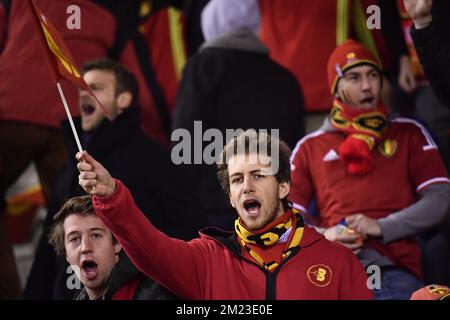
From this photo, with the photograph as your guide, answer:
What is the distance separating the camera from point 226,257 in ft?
12.8

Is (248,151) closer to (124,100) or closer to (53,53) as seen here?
(53,53)

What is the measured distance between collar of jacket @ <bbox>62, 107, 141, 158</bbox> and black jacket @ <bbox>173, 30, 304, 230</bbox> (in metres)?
0.51

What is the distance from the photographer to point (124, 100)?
197 inches

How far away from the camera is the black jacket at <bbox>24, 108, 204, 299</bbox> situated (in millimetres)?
4617

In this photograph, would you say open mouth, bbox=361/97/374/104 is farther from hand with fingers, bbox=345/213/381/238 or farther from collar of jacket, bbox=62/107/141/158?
collar of jacket, bbox=62/107/141/158

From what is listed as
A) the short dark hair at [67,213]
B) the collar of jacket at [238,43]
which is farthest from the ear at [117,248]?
the collar of jacket at [238,43]

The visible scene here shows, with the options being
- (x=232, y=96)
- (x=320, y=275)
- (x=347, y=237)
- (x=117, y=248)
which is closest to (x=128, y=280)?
(x=117, y=248)

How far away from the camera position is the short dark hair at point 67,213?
419 cm

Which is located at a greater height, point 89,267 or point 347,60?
point 347,60

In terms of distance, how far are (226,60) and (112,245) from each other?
1.65 m

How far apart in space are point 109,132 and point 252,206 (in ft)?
3.59

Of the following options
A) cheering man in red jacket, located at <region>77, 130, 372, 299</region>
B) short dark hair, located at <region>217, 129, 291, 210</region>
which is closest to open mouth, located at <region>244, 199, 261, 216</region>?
cheering man in red jacket, located at <region>77, 130, 372, 299</region>
